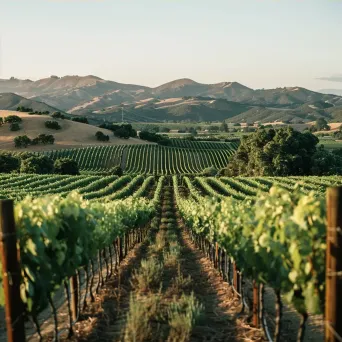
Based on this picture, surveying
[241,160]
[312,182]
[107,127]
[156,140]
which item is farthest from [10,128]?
[312,182]

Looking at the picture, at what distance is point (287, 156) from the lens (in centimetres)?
6378

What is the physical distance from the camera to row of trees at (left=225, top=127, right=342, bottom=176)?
63.5 meters

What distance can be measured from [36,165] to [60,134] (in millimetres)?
39828

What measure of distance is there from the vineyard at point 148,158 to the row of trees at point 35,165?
15083 millimetres

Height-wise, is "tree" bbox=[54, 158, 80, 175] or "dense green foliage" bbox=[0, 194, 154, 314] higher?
"dense green foliage" bbox=[0, 194, 154, 314]

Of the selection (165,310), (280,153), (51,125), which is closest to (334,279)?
(165,310)

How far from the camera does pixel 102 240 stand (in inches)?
429

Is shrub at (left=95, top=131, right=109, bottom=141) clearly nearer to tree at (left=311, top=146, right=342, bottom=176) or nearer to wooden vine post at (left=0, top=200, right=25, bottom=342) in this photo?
tree at (left=311, top=146, right=342, bottom=176)

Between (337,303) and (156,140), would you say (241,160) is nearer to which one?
(156,140)

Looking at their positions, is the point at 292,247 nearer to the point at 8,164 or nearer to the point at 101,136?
the point at 8,164

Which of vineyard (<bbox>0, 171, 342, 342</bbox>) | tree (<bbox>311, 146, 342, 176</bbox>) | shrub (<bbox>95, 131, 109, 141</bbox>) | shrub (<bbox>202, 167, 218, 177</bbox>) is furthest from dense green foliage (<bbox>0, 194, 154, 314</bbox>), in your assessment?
shrub (<bbox>95, 131, 109, 141</bbox>)

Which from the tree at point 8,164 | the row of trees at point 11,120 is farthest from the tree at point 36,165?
the row of trees at point 11,120

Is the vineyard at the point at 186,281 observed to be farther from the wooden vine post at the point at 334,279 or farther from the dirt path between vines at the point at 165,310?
the wooden vine post at the point at 334,279

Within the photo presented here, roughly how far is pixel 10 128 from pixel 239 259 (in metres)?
103
